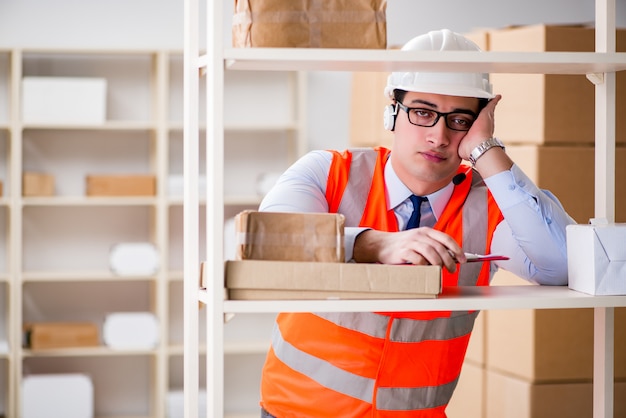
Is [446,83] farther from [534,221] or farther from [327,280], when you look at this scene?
[327,280]

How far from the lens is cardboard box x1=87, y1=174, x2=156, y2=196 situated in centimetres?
508

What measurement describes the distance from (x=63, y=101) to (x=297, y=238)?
3753mm

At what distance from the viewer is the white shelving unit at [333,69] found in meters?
1.50

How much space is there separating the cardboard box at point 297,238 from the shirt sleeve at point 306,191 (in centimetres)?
10

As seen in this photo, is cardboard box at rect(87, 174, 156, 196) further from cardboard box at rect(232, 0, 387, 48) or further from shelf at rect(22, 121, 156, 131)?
cardboard box at rect(232, 0, 387, 48)

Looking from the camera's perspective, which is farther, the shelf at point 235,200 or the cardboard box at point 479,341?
the shelf at point 235,200

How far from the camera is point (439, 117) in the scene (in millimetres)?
1837

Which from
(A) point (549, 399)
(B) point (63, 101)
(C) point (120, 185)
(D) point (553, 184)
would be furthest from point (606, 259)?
(B) point (63, 101)

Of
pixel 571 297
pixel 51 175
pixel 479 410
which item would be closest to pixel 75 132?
pixel 51 175

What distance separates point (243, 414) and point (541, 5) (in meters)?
3.15

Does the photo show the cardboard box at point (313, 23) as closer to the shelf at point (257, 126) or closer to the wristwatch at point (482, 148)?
the wristwatch at point (482, 148)

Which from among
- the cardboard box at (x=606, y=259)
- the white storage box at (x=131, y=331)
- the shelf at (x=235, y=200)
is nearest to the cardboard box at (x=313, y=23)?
the cardboard box at (x=606, y=259)

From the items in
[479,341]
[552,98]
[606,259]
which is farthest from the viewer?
[479,341]

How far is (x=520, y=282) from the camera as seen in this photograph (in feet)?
11.7
